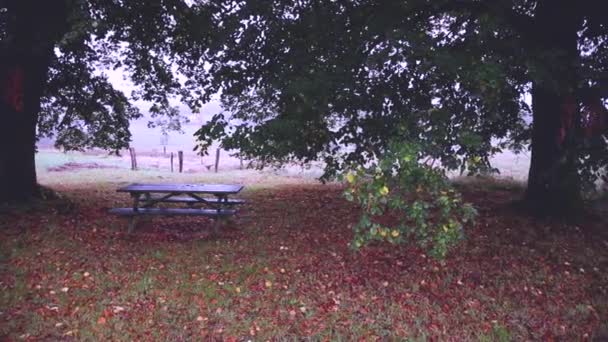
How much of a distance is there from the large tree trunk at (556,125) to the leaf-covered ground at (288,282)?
624 millimetres

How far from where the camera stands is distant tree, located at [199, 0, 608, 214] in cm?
472

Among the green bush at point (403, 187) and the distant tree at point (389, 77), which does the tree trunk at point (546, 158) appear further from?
the green bush at point (403, 187)

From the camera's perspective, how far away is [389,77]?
609 centimetres

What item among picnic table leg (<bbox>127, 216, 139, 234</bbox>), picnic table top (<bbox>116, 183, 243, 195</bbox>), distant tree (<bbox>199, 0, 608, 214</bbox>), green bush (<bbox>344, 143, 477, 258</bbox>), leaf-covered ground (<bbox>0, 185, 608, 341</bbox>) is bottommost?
leaf-covered ground (<bbox>0, 185, 608, 341</bbox>)

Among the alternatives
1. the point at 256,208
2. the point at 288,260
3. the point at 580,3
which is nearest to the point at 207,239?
the point at 288,260

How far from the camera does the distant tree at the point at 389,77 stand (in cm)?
472

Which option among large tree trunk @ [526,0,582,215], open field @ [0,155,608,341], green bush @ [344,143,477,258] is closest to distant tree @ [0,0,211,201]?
open field @ [0,155,608,341]

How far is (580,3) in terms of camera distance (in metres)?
7.56

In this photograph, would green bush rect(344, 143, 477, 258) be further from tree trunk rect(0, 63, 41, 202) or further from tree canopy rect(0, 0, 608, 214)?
tree trunk rect(0, 63, 41, 202)

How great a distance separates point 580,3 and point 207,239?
7323 millimetres

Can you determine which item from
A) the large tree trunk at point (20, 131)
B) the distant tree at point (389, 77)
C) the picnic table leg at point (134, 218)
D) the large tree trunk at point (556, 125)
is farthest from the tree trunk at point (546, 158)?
the large tree trunk at point (20, 131)

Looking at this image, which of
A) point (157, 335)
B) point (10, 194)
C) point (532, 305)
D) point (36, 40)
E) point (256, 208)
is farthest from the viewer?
point (256, 208)

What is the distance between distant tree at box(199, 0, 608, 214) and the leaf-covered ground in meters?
1.46

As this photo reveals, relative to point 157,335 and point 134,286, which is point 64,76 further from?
point 157,335
